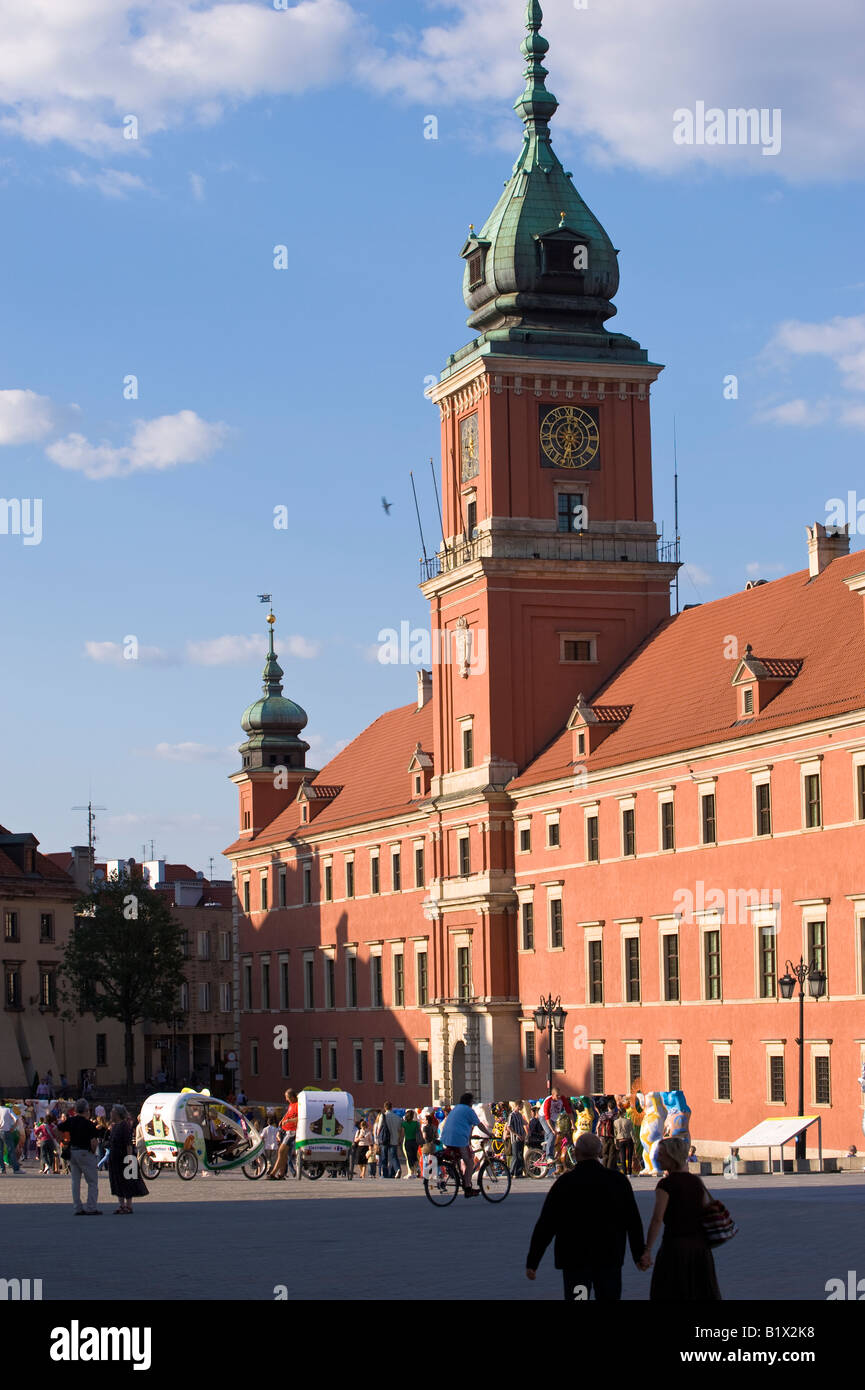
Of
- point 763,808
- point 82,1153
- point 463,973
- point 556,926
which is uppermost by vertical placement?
point 763,808

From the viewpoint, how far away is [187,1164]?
4312 cm

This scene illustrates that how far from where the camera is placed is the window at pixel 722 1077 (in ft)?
172

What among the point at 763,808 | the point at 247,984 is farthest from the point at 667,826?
the point at 247,984

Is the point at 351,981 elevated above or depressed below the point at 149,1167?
above

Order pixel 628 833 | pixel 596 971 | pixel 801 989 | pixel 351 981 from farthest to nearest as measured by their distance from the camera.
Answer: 1. pixel 351 981
2. pixel 596 971
3. pixel 628 833
4. pixel 801 989

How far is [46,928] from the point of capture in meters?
90.9

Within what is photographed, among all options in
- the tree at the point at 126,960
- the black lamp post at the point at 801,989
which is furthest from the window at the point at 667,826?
the tree at the point at 126,960

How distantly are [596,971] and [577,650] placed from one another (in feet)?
40.2

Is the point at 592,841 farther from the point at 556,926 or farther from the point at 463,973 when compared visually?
the point at 463,973

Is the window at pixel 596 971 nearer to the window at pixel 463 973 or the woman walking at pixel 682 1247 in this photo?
the window at pixel 463 973

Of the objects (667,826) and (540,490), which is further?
(540,490)

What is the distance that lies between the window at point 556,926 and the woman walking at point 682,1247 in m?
49.4
